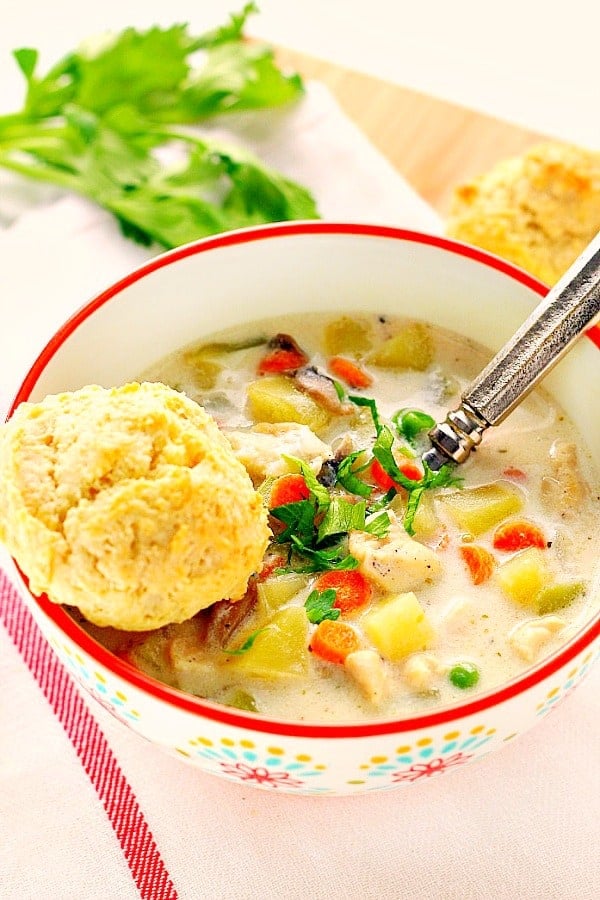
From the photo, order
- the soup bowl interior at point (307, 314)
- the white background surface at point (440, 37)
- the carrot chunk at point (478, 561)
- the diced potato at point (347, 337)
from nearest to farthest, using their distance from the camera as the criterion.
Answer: the soup bowl interior at point (307, 314)
the carrot chunk at point (478, 561)
the diced potato at point (347, 337)
the white background surface at point (440, 37)

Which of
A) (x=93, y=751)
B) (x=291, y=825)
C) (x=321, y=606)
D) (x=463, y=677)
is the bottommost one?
(x=93, y=751)

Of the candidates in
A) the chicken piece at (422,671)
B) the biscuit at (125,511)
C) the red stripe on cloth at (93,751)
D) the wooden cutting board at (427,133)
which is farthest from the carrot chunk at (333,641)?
the wooden cutting board at (427,133)

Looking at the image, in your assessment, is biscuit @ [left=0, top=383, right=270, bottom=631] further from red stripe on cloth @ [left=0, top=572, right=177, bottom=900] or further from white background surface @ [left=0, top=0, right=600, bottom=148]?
white background surface @ [left=0, top=0, right=600, bottom=148]

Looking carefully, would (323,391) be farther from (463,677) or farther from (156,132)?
(156,132)

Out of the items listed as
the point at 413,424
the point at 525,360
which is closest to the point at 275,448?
the point at 413,424

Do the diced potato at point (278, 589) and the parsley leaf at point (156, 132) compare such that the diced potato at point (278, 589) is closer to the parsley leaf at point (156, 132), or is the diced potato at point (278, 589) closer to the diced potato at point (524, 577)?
the diced potato at point (524, 577)

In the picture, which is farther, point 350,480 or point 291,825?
point 350,480
